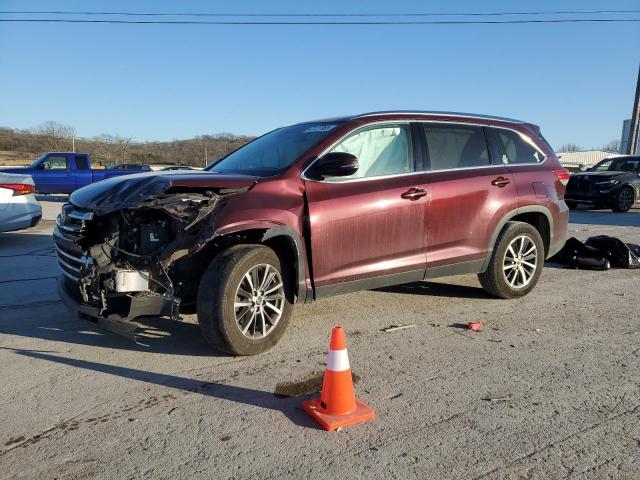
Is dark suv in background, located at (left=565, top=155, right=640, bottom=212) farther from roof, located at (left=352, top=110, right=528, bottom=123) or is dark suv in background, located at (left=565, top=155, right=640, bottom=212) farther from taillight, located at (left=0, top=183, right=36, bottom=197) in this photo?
taillight, located at (left=0, top=183, right=36, bottom=197)

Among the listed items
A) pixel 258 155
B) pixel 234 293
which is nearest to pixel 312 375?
pixel 234 293

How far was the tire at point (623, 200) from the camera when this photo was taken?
1599cm

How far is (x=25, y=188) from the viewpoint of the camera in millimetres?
9258

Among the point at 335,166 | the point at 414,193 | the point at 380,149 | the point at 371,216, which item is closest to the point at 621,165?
the point at 414,193

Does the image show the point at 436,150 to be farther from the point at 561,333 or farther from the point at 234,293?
the point at 234,293

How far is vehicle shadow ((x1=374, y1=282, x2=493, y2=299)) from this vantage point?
244 inches

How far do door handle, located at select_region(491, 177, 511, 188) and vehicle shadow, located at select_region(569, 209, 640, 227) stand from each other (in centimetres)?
893

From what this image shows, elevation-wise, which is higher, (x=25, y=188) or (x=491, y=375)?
(x=25, y=188)

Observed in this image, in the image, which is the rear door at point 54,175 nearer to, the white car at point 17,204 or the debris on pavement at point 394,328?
the white car at point 17,204

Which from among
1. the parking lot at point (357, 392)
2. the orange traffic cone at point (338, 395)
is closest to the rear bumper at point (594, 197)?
the parking lot at point (357, 392)

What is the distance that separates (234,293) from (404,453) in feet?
5.65

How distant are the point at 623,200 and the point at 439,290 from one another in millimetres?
12526

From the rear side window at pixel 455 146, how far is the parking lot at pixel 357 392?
153cm

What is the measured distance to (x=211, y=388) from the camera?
3672 mm
